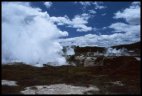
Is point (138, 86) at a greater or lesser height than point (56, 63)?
lesser

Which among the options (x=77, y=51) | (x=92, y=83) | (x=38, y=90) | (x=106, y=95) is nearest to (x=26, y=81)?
(x=38, y=90)

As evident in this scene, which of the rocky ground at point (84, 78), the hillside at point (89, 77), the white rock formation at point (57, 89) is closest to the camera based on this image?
the white rock formation at point (57, 89)

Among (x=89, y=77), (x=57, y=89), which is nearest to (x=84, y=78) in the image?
(x=89, y=77)

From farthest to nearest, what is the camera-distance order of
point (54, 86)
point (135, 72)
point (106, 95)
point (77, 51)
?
1. point (77, 51)
2. point (135, 72)
3. point (54, 86)
4. point (106, 95)

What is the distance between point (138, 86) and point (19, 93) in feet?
40.5

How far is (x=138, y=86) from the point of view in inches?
1169

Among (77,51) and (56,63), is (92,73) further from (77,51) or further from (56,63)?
(77,51)

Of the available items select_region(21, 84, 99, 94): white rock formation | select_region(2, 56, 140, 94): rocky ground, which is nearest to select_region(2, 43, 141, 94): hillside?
select_region(2, 56, 140, 94): rocky ground

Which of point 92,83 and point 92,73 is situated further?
point 92,73

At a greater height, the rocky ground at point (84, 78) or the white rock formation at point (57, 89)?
the rocky ground at point (84, 78)

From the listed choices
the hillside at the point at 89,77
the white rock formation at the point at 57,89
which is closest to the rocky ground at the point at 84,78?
the hillside at the point at 89,77

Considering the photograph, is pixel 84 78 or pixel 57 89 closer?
pixel 57 89

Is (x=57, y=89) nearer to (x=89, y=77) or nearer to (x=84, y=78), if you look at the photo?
(x=84, y=78)

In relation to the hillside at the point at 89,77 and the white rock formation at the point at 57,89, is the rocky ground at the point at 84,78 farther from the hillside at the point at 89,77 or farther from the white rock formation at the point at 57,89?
the white rock formation at the point at 57,89
